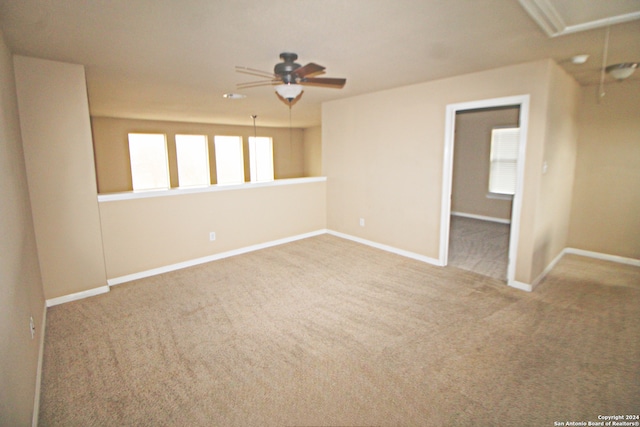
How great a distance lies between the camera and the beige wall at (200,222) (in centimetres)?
363

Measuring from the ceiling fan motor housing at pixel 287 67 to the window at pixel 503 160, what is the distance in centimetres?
535

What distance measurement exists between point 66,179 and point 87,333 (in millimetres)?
1525

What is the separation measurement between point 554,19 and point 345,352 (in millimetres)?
2789

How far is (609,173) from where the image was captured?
4.19 metres

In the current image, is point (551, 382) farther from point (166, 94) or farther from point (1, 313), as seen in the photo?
point (166, 94)

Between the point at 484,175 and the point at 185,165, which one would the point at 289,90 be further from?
the point at 185,165

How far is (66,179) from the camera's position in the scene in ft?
10.1

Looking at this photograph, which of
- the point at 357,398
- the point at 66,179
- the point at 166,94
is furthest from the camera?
the point at 166,94

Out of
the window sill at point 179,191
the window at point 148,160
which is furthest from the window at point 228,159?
the window sill at point 179,191

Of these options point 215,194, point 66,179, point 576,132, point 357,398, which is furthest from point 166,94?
point 576,132

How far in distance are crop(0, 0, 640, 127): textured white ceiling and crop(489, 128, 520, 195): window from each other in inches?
106

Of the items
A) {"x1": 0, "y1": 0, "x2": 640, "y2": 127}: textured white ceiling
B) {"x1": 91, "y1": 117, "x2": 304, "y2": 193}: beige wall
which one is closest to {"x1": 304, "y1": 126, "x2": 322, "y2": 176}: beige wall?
{"x1": 91, "y1": 117, "x2": 304, "y2": 193}: beige wall

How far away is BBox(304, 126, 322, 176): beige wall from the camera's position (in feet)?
32.4

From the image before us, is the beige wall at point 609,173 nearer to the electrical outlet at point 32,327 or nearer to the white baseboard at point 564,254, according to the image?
the white baseboard at point 564,254
